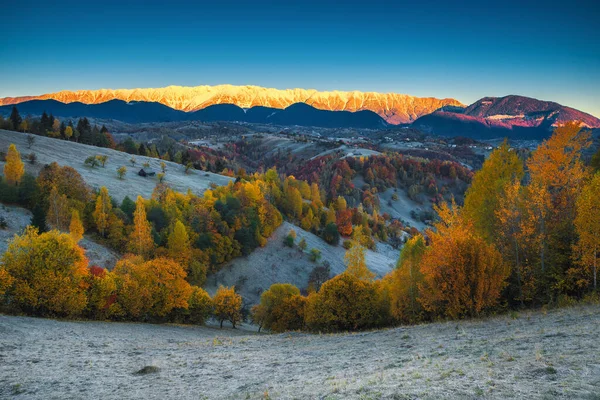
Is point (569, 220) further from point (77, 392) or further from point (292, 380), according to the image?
point (77, 392)

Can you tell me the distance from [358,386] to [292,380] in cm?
441

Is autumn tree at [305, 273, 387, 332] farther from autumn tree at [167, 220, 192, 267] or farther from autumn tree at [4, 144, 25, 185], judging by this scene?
autumn tree at [4, 144, 25, 185]

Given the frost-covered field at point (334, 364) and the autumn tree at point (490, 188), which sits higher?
the autumn tree at point (490, 188)

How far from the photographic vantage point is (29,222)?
69375 millimetres

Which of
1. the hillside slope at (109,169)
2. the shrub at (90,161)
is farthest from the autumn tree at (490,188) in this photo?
the shrub at (90,161)

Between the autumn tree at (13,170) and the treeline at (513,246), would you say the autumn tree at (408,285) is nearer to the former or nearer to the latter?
the treeline at (513,246)

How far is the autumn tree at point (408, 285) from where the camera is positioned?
122 ft

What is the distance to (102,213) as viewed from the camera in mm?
76688

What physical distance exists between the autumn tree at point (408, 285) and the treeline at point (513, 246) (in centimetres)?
10

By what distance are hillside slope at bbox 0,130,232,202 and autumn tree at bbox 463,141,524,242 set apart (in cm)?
9203

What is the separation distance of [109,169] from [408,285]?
120215mm

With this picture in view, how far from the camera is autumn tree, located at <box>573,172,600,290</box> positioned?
84.2ft

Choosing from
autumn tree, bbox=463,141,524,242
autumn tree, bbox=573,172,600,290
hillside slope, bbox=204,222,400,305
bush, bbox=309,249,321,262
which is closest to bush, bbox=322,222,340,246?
hillside slope, bbox=204,222,400,305

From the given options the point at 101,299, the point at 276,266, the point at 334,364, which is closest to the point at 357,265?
the point at 334,364
